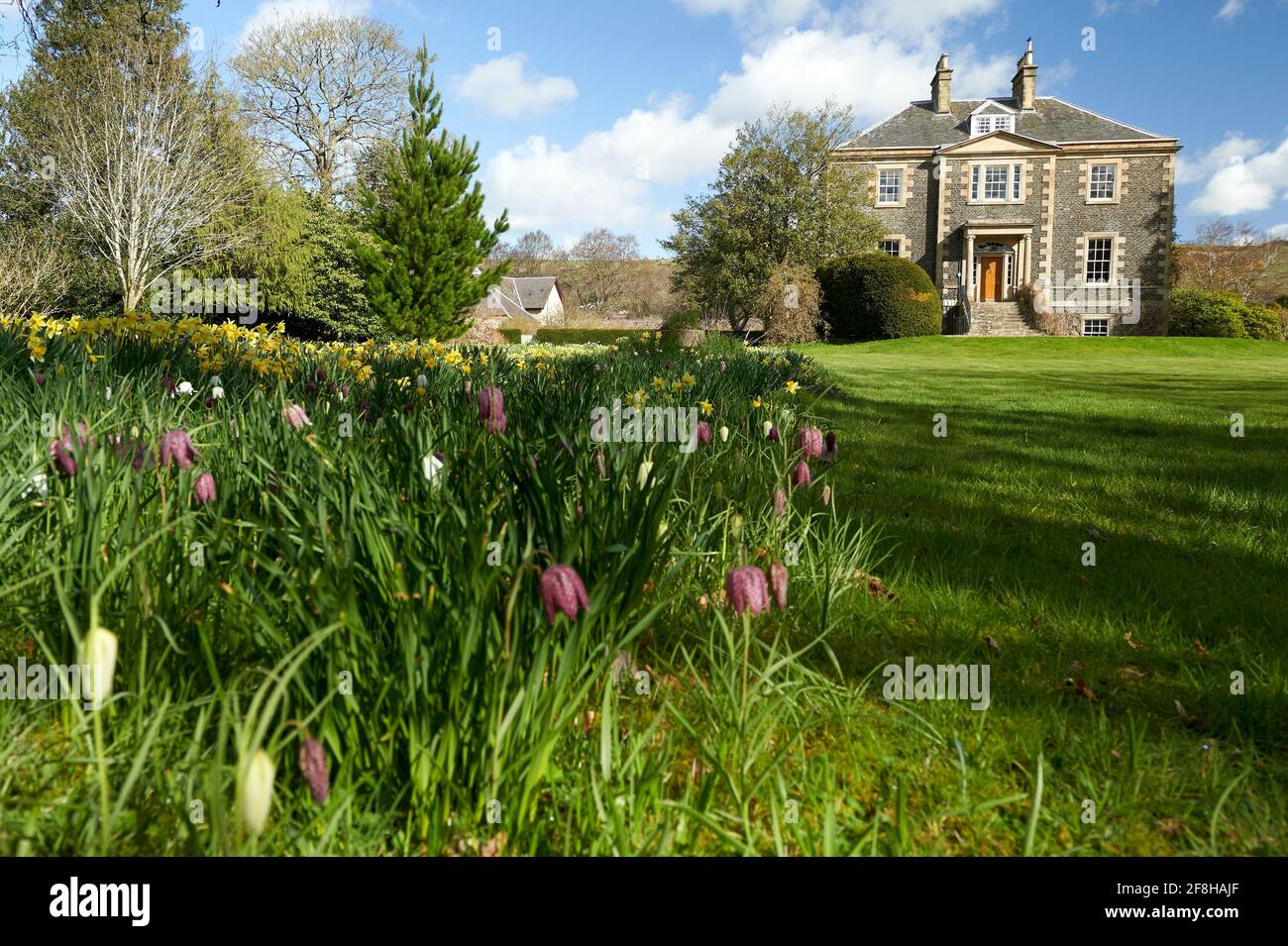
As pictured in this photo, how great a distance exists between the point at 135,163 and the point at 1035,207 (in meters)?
31.9

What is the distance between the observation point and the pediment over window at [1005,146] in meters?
31.6

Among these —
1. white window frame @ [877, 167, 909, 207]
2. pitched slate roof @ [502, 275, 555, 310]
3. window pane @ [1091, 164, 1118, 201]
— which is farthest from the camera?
pitched slate roof @ [502, 275, 555, 310]

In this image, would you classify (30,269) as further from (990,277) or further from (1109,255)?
(1109,255)

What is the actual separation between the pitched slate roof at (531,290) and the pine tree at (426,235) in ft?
138

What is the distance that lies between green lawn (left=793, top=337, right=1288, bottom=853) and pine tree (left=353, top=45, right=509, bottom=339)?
14.0 m

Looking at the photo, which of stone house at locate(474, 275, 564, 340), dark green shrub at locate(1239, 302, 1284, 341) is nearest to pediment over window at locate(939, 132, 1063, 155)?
dark green shrub at locate(1239, 302, 1284, 341)

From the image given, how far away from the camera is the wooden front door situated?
3325 cm

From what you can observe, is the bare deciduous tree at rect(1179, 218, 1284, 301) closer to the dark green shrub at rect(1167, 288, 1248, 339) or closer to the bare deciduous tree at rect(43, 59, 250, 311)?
the dark green shrub at rect(1167, 288, 1248, 339)

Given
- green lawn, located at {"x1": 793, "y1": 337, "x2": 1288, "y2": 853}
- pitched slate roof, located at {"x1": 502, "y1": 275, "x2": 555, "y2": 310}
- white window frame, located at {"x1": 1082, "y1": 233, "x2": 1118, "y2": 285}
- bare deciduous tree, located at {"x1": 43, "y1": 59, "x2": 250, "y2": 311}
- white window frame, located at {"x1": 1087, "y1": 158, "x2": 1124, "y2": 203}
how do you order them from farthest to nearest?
pitched slate roof, located at {"x1": 502, "y1": 275, "x2": 555, "y2": 310} < white window frame, located at {"x1": 1082, "y1": 233, "x2": 1118, "y2": 285} < white window frame, located at {"x1": 1087, "y1": 158, "x2": 1124, "y2": 203} < bare deciduous tree, located at {"x1": 43, "y1": 59, "x2": 250, "y2": 311} < green lawn, located at {"x1": 793, "y1": 337, "x2": 1288, "y2": 853}

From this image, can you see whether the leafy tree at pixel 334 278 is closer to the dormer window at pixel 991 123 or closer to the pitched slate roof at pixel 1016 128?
the pitched slate roof at pixel 1016 128

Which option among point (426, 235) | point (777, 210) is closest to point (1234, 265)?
point (777, 210)

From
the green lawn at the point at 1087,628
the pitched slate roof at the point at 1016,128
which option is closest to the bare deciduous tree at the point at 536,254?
the pitched slate roof at the point at 1016,128

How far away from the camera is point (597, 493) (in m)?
2.03
